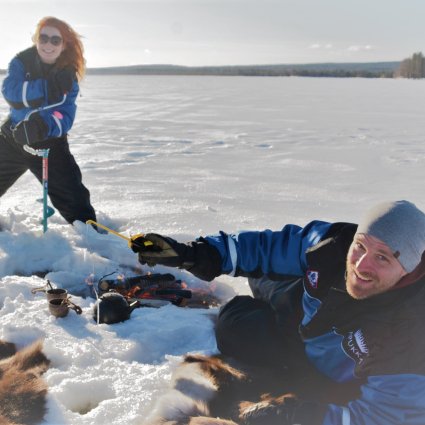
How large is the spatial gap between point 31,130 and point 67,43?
0.78 meters

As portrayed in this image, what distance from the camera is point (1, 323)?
2818 mm

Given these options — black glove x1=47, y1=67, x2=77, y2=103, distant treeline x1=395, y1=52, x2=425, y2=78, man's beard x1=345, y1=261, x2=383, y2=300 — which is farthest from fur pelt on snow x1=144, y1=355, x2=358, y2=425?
distant treeline x1=395, y1=52, x2=425, y2=78

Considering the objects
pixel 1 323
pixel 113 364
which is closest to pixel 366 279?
pixel 113 364

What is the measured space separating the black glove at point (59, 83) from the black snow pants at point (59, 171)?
371 millimetres

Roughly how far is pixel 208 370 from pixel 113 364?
1.58 ft

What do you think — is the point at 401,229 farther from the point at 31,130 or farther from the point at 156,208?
the point at 156,208

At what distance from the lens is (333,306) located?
210 centimetres

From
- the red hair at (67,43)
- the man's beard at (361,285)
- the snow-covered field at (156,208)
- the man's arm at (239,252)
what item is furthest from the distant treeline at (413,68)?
the man's beard at (361,285)

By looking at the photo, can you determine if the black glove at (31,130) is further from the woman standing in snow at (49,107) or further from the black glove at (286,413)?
the black glove at (286,413)

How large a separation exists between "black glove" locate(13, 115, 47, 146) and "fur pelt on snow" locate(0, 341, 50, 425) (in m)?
1.87

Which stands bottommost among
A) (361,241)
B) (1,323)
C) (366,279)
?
(1,323)

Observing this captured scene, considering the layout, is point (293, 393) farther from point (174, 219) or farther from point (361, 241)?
point (174, 219)

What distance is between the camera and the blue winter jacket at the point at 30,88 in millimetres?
4020

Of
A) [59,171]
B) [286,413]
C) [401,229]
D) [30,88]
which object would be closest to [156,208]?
[59,171]
